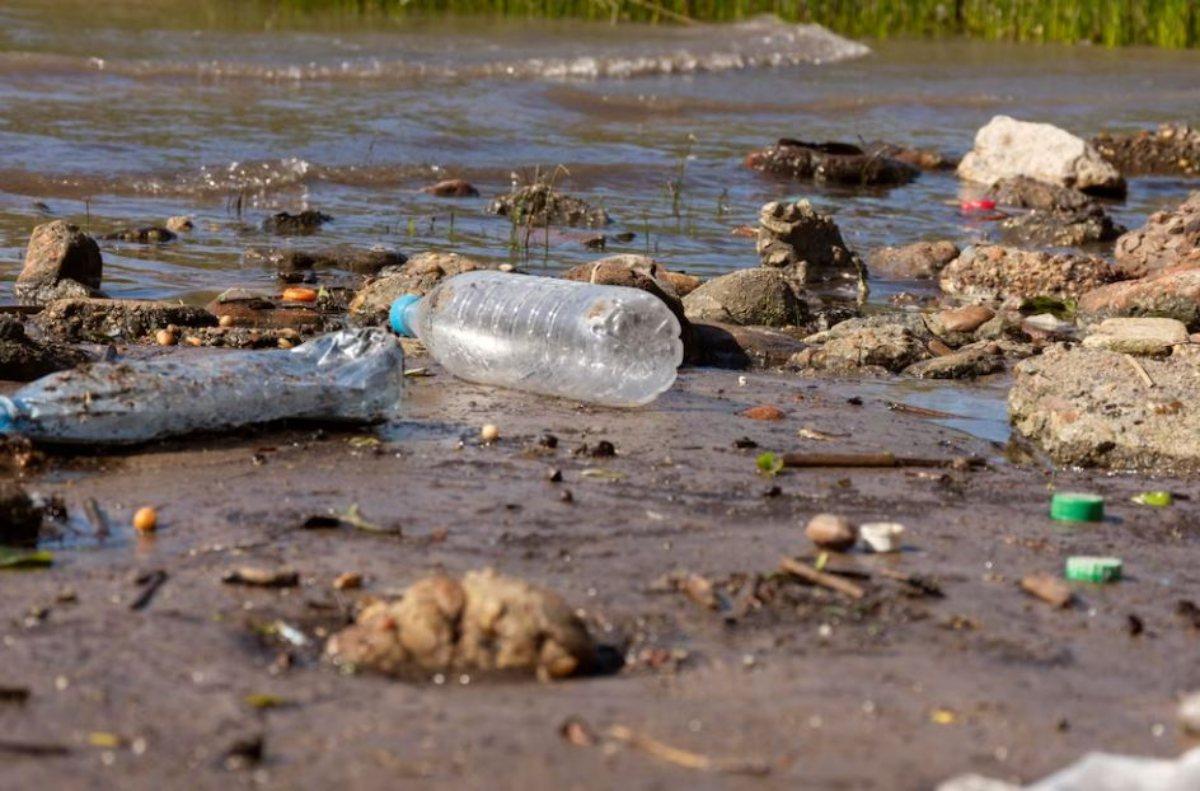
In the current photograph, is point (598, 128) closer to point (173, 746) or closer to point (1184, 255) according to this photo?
point (1184, 255)

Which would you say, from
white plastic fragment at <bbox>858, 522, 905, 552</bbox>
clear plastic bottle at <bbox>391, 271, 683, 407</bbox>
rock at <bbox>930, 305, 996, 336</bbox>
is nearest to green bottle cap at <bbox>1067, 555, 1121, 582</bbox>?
white plastic fragment at <bbox>858, 522, 905, 552</bbox>

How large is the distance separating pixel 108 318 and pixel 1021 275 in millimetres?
4230

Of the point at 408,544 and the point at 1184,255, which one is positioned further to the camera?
the point at 1184,255

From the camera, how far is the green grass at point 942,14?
74.4ft

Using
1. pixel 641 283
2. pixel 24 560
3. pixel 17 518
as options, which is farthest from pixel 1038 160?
pixel 24 560

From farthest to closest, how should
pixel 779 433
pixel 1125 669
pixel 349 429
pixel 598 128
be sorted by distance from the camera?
pixel 598 128, pixel 779 433, pixel 349 429, pixel 1125 669

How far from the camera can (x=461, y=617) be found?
2844 millimetres

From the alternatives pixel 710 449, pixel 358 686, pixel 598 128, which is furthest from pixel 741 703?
pixel 598 128

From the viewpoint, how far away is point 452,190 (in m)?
10.8

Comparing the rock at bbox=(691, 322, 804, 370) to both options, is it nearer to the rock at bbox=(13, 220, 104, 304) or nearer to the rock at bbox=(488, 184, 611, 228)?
the rock at bbox=(13, 220, 104, 304)

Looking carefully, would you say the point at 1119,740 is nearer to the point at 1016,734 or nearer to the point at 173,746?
the point at 1016,734

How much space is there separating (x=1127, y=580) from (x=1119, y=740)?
943 millimetres

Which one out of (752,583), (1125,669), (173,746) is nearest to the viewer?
(173,746)

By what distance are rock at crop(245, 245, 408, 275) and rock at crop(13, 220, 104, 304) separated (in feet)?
3.03
